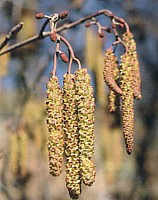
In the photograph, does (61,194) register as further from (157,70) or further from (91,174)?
(91,174)

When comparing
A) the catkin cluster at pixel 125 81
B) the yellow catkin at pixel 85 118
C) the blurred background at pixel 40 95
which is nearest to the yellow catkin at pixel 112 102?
the catkin cluster at pixel 125 81

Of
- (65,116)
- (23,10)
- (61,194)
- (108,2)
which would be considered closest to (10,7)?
(23,10)

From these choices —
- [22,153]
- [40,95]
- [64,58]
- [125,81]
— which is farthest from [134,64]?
[40,95]

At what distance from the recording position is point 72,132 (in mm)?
1042

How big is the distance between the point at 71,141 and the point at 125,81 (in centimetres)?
23

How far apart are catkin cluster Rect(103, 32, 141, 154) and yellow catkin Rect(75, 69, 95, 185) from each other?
0.09 metres

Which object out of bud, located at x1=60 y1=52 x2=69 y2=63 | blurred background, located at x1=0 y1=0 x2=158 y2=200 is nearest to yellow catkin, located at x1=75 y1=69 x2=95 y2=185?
bud, located at x1=60 y1=52 x2=69 y2=63

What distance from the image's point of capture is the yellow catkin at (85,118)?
3.40 ft

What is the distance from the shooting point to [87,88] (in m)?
1.07

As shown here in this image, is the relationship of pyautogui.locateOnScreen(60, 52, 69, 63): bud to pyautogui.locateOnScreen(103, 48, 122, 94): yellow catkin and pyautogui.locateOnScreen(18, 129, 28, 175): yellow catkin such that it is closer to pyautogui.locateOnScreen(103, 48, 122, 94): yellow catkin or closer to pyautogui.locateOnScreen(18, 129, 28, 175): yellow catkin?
pyautogui.locateOnScreen(103, 48, 122, 94): yellow catkin

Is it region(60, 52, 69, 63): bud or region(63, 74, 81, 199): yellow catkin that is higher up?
region(60, 52, 69, 63): bud

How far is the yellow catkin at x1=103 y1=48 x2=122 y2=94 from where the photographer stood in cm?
115

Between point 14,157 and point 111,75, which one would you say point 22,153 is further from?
point 111,75

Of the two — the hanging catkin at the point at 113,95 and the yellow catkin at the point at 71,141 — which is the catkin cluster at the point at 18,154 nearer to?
the hanging catkin at the point at 113,95
